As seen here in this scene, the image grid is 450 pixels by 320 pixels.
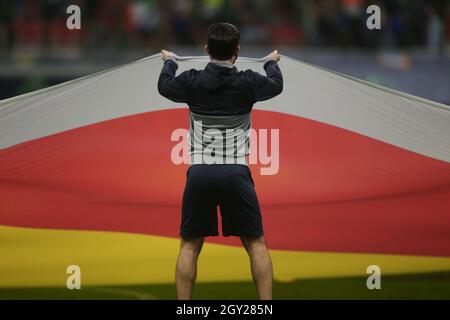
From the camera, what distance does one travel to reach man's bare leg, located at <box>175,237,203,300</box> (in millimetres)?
5398

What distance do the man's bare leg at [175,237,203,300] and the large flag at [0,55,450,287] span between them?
0.60 meters

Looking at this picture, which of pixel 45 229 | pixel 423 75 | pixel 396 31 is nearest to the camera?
pixel 45 229

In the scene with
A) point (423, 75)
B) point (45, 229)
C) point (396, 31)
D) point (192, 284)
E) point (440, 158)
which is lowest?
point (192, 284)

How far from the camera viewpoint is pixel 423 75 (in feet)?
50.7

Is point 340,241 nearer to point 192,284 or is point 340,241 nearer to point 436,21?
point 192,284

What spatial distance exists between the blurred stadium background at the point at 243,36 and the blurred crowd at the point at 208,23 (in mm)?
16

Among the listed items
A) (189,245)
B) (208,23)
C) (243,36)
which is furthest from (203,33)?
(189,245)

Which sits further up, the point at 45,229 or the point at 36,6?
the point at 36,6

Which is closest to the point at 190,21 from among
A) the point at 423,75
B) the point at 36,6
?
the point at 36,6

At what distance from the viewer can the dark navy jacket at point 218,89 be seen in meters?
5.35

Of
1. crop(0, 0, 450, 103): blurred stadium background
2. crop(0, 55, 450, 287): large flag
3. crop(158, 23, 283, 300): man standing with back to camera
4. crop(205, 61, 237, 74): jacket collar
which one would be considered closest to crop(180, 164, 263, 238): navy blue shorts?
crop(158, 23, 283, 300): man standing with back to camera

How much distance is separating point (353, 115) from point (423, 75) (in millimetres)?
9692

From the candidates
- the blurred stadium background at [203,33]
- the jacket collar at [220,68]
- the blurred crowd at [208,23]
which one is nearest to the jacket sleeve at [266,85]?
the jacket collar at [220,68]

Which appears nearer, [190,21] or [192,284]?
[192,284]
